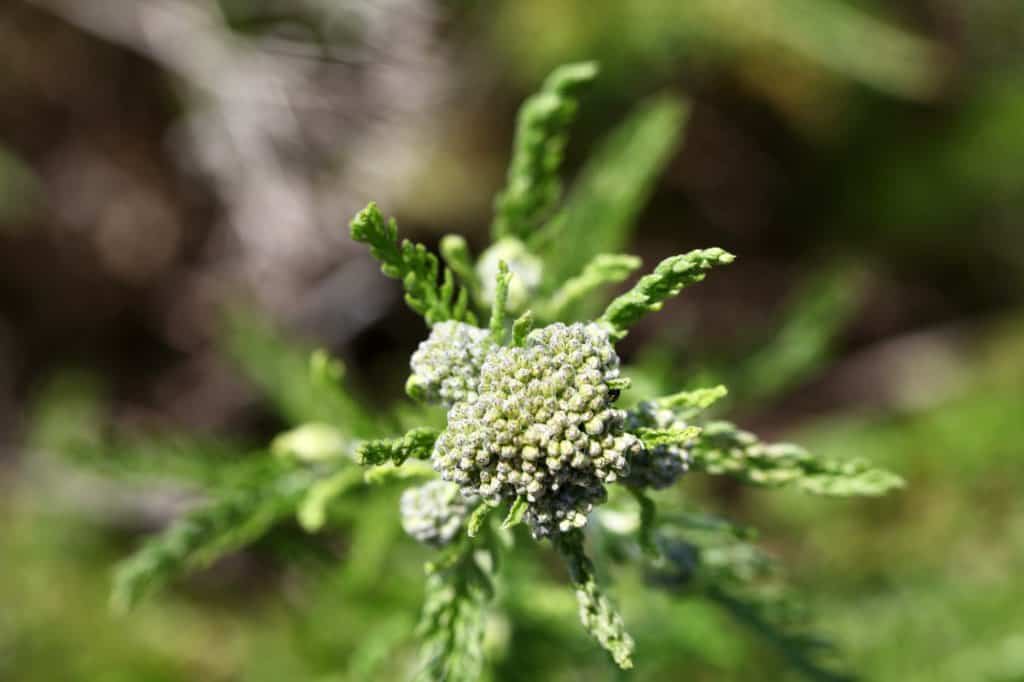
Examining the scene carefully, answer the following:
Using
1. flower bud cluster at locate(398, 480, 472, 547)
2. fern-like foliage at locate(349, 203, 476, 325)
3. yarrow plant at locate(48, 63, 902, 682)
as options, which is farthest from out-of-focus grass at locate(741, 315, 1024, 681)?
fern-like foliage at locate(349, 203, 476, 325)

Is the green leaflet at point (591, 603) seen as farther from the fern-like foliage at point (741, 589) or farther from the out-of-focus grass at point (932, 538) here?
the out-of-focus grass at point (932, 538)

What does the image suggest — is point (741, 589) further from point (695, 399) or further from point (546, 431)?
point (546, 431)

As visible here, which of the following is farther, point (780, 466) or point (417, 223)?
point (417, 223)

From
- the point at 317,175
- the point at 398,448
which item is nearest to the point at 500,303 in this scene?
the point at 398,448

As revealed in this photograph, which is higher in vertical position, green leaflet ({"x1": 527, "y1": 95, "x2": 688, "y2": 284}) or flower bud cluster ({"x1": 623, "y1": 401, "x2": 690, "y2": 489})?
green leaflet ({"x1": 527, "y1": 95, "x2": 688, "y2": 284})

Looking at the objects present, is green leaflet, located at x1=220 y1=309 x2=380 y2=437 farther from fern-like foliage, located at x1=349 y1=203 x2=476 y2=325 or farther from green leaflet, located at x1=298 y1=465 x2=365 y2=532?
fern-like foliage, located at x1=349 y1=203 x2=476 y2=325

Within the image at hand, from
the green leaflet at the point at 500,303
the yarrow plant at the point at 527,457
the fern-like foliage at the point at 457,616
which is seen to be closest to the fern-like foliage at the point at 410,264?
the yarrow plant at the point at 527,457

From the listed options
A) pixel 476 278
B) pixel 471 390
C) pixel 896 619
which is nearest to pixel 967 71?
pixel 896 619
